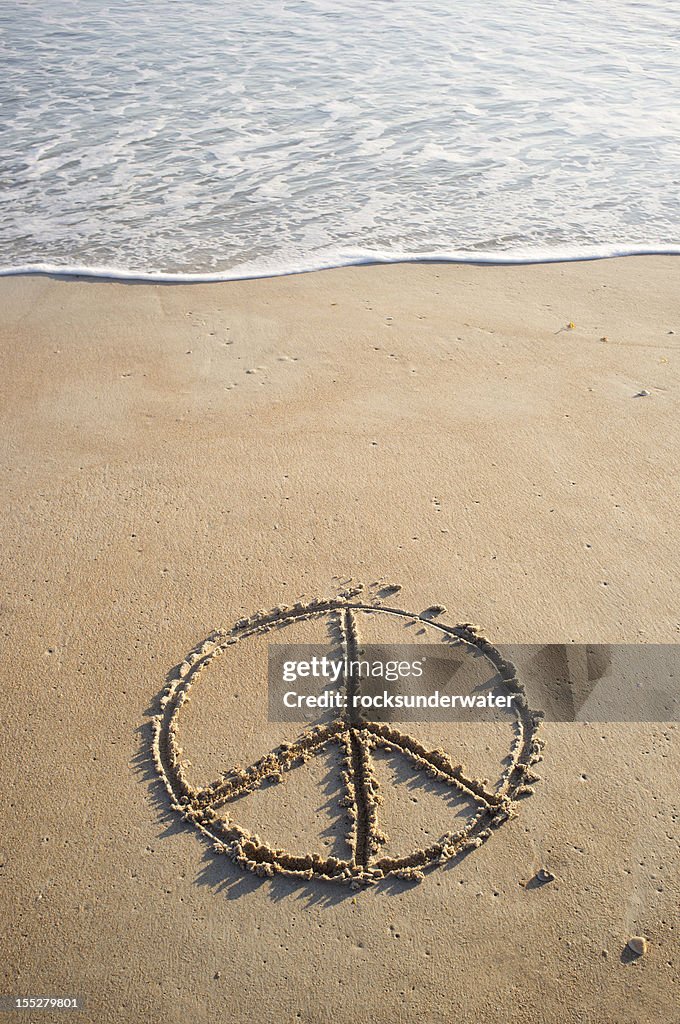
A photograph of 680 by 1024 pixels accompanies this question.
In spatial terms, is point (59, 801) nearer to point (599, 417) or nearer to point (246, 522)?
point (246, 522)

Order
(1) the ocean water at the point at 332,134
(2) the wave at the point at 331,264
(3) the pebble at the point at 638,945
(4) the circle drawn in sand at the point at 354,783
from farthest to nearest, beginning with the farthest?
(1) the ocean water at the point at 332,134 < (2) the wave at the point at 331,264 < (4) the circle drawn in sand at the point at 354,783 < (3) the pebble at the point at 638,945

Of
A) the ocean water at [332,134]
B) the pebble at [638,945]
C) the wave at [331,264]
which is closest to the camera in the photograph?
the pebble at [638,945]

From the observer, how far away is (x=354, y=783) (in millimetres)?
2506

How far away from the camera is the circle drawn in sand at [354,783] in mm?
2307

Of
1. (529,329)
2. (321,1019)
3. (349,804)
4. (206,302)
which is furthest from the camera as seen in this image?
(206,302)

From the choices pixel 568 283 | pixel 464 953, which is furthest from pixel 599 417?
pixel 464 953

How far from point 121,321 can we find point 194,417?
1.28 meters

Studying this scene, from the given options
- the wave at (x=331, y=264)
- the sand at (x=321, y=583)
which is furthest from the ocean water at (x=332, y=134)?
the sand at (x=321, y=583)

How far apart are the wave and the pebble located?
4422mm

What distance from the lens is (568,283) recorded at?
531 centimetres

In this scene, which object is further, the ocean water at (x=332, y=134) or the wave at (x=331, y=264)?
the ocean water at (x=332, y=134)

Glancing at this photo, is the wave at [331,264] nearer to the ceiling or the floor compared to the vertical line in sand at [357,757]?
nearer to the ceiling

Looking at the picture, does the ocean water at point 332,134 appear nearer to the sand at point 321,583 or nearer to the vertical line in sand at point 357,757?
the sand at point 321,583

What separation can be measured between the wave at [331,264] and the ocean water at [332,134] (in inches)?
1.4
